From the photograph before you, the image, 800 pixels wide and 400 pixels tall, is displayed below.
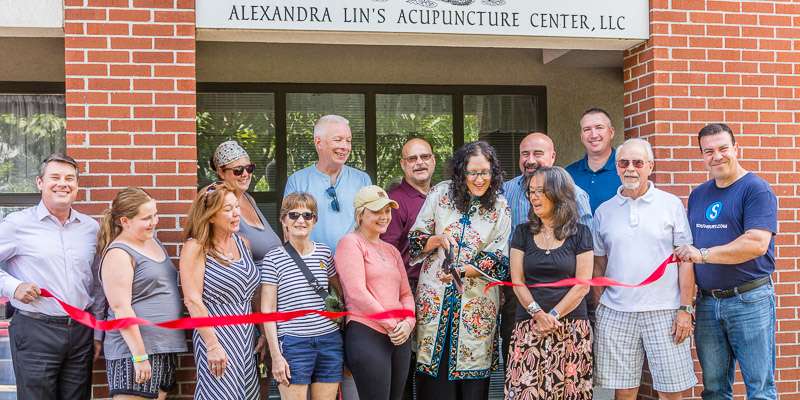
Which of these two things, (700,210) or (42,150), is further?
(42,150)

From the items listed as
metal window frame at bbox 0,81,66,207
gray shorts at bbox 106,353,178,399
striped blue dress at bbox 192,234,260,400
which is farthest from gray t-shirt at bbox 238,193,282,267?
metal window frame at bbox 0,81,66,207

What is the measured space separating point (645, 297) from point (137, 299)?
114 inches

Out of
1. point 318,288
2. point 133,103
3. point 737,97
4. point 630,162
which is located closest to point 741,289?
point 630,162

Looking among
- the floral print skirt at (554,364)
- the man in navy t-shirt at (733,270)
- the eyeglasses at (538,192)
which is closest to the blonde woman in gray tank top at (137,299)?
the floral print skirt at (554,364)

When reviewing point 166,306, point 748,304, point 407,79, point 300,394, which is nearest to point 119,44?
point 166,306

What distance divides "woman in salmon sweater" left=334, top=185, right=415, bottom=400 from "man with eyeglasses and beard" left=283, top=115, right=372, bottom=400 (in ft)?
1.56

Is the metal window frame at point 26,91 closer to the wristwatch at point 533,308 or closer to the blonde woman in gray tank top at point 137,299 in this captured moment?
the blonde woman in gray tank top at point 137,299

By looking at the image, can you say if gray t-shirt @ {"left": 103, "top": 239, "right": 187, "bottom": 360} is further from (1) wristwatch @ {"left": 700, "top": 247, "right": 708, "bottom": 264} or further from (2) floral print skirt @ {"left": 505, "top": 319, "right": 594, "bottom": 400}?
(1) wristwatch @ {"left": 700, "top": 247, "right": 708, "bottom": 264}

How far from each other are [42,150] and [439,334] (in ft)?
14.6

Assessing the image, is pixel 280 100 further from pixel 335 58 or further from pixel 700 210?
pixel 700 210

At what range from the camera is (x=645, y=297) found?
13.6ft

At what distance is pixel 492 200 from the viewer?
4.22 m

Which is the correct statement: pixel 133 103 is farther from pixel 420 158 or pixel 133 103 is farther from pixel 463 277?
pixel 463 277

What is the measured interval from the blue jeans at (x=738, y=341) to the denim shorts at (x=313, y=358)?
7.33 feet
